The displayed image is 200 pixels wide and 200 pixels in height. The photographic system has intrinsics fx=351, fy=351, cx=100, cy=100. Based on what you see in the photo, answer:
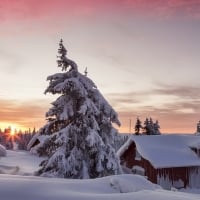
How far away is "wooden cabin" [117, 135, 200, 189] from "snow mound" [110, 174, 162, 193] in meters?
24.4

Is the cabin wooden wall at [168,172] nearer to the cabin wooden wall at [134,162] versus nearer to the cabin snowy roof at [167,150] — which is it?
the cabin wooden wall at [134,162]

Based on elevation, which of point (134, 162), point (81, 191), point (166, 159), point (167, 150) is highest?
point (167, 150)

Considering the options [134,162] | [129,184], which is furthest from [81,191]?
[134,162]

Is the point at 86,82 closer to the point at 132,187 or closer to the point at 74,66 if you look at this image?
the point at 74,66

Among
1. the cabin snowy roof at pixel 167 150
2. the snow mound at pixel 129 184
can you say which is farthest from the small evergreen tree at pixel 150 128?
the snow mound at pixel 129 184

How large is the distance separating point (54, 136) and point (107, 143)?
3506 millimetres

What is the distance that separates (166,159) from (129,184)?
88.3 ft

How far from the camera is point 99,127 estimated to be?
76.6 ft

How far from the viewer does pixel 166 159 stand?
122ft

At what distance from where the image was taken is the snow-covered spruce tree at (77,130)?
72.3 feet

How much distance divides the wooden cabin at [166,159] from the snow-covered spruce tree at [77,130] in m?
14.5

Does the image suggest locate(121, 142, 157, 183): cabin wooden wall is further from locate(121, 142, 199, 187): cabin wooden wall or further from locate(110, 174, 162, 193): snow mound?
locate(110, 174, 162, 193): snow mound

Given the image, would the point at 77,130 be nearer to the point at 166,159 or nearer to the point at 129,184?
the point at 129,184

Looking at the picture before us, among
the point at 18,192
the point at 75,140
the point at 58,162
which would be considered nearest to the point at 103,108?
the point at 75,140
